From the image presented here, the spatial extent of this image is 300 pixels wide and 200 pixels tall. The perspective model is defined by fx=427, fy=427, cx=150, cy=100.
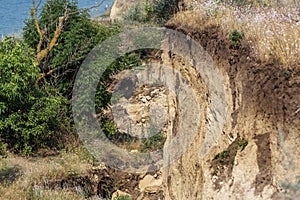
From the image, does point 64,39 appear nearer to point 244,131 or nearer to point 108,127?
point 108,127

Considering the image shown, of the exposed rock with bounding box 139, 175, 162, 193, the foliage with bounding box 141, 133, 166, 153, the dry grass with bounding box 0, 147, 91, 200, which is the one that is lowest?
the exposed rock with bounding box 139, 175, 162, 193

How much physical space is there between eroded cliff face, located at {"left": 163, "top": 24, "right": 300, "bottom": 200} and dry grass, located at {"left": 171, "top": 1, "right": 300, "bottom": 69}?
111 mm

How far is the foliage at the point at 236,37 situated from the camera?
17.6ft

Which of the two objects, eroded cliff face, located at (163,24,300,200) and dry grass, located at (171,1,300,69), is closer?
eroded cliff face, located at (163,24,300,200)

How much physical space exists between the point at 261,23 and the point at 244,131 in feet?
4.65

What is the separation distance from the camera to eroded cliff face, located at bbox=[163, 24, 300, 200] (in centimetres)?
417

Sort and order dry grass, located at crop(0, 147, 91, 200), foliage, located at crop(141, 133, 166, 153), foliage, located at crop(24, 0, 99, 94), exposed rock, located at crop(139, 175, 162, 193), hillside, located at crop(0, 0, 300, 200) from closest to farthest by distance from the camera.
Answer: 1. hillside, located at crop(0, 0, 300, 200)
2. dry grass, located at crop(0, 147, 91, 200)
3. exposed rock, located at crop(139, 175, 162, 193)
4. foliage, located at crop(141, 133, 166, 153)
5. foliage, located at crop(24, 0, 99, 94)

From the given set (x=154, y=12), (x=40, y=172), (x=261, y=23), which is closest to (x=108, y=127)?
(x=40, y=172)

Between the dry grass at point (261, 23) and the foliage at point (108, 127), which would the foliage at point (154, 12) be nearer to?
the foliage at point (108, 127)

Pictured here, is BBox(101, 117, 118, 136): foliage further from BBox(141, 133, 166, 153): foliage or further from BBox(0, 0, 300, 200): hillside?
BBox(141, 133, 166, 153): foliage

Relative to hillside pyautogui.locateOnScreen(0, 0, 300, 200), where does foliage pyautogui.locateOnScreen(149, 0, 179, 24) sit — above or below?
above

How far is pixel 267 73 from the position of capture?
14.9ft

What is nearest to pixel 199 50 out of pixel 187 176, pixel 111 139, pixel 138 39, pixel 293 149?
pixel 187 176

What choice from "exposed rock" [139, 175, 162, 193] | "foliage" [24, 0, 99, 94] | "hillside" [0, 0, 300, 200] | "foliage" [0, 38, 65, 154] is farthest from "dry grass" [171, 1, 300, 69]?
"foliage" [24, 0, 99, 94]
